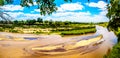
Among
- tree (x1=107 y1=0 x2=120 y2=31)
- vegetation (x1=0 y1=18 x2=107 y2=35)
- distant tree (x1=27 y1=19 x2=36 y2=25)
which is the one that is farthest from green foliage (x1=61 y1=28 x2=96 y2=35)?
distant tree (x1=27 y1=19 x2=36 y2=25)

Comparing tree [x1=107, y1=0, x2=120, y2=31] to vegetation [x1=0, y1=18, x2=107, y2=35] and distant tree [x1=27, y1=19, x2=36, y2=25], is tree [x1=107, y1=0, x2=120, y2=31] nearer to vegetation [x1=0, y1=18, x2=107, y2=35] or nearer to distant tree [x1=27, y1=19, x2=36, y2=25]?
vegetation [x1=0, y1=18, x2=107, y2=35]

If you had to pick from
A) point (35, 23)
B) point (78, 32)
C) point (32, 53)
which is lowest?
point (32, 53)

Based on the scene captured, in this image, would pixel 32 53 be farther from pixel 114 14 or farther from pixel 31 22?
pixel 114 14

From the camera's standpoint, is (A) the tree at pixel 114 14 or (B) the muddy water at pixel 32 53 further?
(B) the muddy water at pixel 32 53


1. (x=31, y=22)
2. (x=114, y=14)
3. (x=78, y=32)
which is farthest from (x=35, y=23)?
(x=114, y=14)

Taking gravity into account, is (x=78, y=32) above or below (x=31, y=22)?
below

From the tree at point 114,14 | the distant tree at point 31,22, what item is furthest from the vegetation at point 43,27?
the tree at point 114,14

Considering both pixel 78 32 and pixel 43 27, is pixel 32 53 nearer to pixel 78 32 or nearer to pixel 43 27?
pixel 43 27

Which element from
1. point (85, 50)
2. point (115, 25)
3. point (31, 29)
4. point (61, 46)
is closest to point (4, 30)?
point (31, 29)

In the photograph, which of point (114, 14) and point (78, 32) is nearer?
point (114, 14)

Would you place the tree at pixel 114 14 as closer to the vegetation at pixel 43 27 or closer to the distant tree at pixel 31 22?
the vegetation at pixel 43 27

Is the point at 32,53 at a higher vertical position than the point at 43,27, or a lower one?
lower

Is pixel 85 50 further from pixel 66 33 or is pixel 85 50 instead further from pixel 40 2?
pixel 40 2

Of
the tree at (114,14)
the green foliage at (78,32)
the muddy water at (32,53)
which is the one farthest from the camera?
the green foliage at (78,32)
